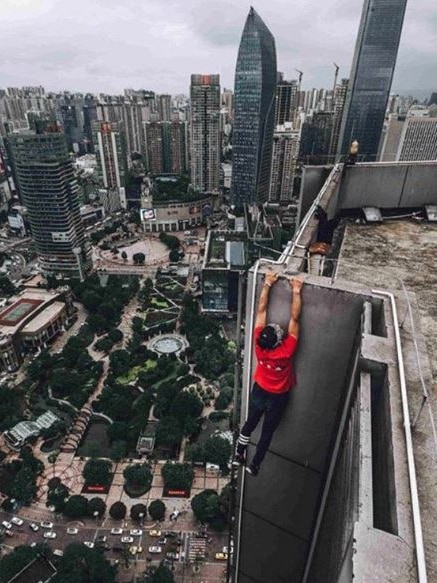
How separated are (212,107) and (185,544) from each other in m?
56.8

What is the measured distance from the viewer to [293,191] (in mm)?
60719

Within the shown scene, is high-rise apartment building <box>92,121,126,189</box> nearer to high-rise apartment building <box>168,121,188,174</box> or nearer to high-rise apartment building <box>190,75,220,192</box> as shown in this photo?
high-rise apartment building <box>190,75,220,192</box>

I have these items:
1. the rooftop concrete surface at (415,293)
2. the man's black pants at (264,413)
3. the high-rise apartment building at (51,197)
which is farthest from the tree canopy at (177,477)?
the high-rise apartment building at (51,197)

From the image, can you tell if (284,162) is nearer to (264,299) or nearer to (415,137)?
(415,137)

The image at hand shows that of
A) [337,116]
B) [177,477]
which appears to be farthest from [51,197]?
[337,116]

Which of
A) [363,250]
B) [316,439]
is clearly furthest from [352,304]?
[363,250]

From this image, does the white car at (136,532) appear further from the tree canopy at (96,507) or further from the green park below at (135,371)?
the green park below at (135,371)

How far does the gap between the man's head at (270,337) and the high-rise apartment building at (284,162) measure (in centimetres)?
5396

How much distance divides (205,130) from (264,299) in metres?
61.8

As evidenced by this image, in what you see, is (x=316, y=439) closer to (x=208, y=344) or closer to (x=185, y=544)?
(x=185, y=544)

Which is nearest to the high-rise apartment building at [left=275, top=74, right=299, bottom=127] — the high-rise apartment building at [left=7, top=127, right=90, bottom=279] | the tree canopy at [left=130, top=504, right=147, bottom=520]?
the high-rise apartment building at [left=7, top=127, right=90, bottom=279]

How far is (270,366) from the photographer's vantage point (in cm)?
324

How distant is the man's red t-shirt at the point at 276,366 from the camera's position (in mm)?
3154

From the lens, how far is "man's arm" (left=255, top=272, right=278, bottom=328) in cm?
317
